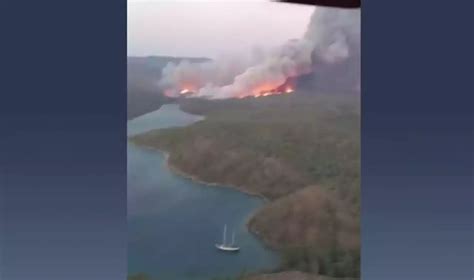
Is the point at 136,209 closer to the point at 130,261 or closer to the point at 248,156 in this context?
the point at 130,261

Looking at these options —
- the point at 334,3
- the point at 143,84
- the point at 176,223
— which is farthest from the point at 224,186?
the point at 334,3

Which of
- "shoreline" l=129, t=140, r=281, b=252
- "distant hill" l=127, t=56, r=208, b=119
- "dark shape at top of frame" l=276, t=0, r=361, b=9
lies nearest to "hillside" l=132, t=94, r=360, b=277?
"shoreline" l=129, t=140, r=281, b=252

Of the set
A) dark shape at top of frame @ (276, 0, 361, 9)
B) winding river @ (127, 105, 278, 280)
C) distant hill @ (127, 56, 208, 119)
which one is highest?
→ dark shape at top of frame @ (276, 0, 361, 9)

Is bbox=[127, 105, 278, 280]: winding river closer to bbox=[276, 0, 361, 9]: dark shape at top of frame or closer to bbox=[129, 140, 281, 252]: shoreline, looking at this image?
bbox=[129, 140, 281, 252]: shoreline

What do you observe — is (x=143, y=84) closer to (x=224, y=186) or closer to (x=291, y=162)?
(x=224, y=186)

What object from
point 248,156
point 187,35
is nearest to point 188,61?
point 187,35

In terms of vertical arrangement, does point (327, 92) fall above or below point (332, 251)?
above
